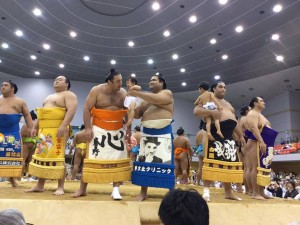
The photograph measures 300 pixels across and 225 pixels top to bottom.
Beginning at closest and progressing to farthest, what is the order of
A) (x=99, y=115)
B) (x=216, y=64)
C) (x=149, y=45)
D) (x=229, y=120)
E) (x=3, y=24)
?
(x=99, y=115) → (x=229, y=120) → (x=3, y=24) → (x=149, y=45) → (x=216, y=64)

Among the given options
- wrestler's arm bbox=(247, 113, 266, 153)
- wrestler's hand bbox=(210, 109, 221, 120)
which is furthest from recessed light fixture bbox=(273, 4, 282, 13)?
wrestler's hand bbox=(210, 109, 221, 120)

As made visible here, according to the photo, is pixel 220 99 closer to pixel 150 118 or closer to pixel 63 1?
pixel 150 118

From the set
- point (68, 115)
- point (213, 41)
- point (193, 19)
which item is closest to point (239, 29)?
point (213, 41)

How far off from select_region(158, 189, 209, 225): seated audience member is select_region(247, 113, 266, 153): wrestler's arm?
8.56 ft

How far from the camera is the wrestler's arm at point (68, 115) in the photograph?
297cm

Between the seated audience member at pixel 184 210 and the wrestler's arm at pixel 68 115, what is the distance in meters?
2.06

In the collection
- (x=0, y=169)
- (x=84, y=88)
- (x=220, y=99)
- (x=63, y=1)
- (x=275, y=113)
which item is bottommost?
(x=0, y=169)

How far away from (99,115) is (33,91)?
1349 centimetres

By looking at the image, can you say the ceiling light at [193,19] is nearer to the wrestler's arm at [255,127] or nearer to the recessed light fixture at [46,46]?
the recessed light fixture at [46,46]

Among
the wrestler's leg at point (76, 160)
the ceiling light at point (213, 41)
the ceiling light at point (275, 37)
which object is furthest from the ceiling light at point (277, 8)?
the wrestler's leg at point (76, 160)

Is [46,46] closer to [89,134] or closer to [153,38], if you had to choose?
[153,38]

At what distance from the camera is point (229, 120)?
10.7ft

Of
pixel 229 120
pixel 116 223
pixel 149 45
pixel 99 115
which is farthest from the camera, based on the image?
pixel 149 45

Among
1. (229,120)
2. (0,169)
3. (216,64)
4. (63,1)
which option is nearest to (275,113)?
(216,64)
